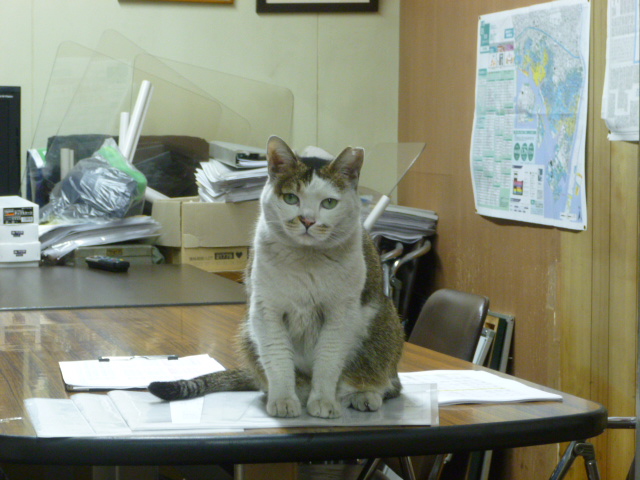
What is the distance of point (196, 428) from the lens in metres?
1.06

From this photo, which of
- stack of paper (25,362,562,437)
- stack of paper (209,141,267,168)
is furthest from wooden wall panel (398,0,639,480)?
stack of paper (25,362,562,437)

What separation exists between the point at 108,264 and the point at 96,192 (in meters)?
0.39

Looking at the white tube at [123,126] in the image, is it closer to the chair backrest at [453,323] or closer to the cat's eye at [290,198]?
the chair backrest at [453,323]

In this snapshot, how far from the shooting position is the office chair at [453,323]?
1991 mm

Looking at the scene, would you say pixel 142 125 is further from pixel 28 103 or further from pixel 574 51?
pixel 574 51

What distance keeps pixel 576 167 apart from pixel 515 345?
680 millimetres

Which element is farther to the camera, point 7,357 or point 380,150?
point 380,150

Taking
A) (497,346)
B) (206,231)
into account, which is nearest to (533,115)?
(497,346)

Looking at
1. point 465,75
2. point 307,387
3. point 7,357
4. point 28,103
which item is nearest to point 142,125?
point 28,103

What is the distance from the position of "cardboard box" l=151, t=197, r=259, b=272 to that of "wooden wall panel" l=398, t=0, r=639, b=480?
0.82 metres

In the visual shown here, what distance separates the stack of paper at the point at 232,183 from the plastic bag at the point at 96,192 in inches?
10.0

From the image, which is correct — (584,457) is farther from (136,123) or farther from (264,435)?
(136,123)

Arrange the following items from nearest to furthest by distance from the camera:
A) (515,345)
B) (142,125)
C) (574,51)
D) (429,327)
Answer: (429,327) < (574,51) < (515,345) < (142,125)

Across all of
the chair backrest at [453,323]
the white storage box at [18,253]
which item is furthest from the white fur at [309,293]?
the white storage box at [18,253]
